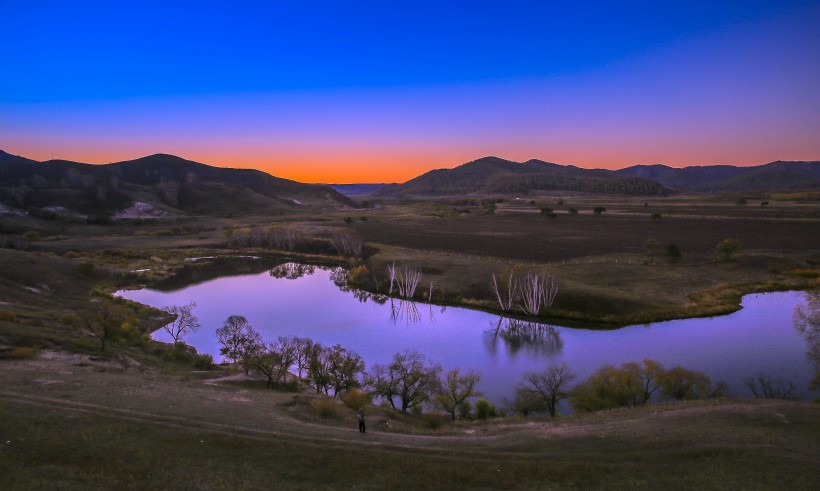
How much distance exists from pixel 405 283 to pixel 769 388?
3468cm

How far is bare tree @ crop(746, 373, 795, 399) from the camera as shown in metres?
24.9

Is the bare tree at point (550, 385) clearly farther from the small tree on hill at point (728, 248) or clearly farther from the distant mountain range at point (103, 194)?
the distant mountain range at point (103, 194)

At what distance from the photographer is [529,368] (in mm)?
31453

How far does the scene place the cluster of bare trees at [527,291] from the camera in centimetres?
4338

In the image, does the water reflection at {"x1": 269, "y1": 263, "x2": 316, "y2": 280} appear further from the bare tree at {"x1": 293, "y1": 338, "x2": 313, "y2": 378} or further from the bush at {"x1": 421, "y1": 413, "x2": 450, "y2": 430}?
the bush at {"x1": 421, "y1": 413, "x2": 450, "y2": 430}

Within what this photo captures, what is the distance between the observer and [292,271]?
70.1m

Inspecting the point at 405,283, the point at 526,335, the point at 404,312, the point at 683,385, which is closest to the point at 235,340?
the point at 404,312

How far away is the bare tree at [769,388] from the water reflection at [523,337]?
11.7 m

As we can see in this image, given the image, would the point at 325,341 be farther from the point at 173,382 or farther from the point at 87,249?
the point at 87,249

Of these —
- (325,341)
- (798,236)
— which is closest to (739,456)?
(325,341)

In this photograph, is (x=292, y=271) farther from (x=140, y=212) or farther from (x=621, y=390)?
(x=140, y=212)

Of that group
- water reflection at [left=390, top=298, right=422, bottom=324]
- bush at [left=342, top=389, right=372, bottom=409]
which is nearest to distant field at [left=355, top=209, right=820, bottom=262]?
water reflection at [left=390, top=298, right=422, bottom=324]

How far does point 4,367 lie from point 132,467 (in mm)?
13424

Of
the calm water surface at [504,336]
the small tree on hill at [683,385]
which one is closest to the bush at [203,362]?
the calm water surface at [504,336]
